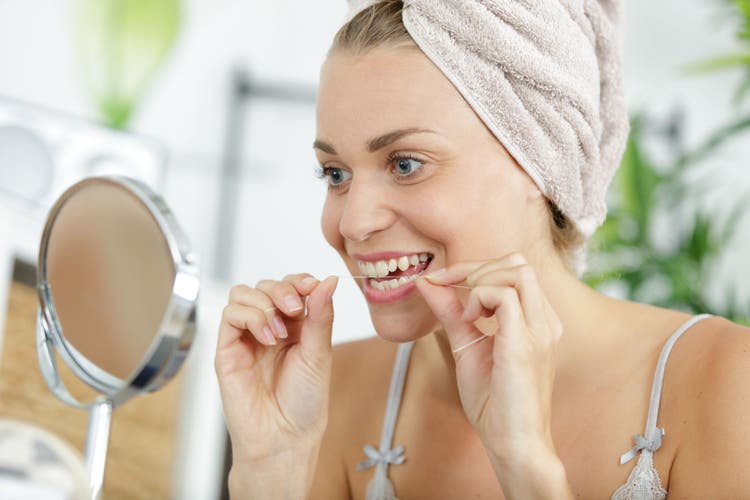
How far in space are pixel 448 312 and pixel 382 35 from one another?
35 cm

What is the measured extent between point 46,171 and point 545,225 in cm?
126

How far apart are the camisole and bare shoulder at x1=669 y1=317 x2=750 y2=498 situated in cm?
3

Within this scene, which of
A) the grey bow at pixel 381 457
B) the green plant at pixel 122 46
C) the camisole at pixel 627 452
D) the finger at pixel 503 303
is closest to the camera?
the finger at pixel 503 303

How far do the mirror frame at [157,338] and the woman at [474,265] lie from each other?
0.25 m

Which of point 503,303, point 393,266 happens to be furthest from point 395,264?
point 503,303

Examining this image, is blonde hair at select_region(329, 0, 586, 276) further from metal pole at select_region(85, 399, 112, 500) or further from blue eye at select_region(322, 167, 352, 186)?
metal pole at select_region(85, 399, 112, 500)

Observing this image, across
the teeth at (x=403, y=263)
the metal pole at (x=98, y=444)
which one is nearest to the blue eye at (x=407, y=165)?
the teeth at (x=403, y=263)

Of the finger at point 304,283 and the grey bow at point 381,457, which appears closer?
the finger at point 304,283

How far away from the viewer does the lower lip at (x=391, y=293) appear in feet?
3.52

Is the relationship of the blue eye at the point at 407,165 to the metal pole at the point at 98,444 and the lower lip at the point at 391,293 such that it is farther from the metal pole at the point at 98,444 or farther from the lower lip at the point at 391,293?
the metal pole at the point at 98,444

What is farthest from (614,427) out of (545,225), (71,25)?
(71,25)

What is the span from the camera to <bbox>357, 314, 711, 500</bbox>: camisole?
1.01 metres

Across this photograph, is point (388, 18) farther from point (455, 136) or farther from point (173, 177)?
point (173, 177)

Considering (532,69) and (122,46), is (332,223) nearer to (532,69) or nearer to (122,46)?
(532,69)
